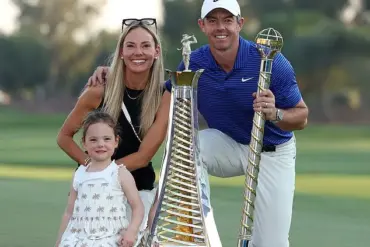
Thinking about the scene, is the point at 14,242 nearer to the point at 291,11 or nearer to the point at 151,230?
the point at 151,230

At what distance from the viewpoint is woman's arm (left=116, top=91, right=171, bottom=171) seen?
4.73m

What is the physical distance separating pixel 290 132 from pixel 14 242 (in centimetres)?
202

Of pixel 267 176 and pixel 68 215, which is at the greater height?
pixel 267 176

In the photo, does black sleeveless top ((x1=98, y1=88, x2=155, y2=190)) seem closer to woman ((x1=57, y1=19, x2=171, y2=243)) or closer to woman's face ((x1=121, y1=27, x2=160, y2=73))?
woman ((x1=57, y1=19, x2=171, y2=243))

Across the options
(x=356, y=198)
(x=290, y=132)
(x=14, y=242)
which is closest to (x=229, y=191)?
(x=356, y=198)

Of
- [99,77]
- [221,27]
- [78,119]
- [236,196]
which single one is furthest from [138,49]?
[236,196]

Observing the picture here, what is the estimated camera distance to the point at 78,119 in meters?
4.98

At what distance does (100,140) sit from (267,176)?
53.4 inches

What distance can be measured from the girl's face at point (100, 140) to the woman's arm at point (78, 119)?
24.3 inches

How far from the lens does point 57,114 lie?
36219 mm

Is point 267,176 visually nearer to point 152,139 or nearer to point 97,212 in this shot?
point 152,139

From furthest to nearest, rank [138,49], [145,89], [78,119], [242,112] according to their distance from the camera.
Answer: [242,112], [78,119], [145,89], [138,49]

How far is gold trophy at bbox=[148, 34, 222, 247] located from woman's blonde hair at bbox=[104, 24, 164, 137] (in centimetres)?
91

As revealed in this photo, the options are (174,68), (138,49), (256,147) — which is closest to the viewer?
(256,147)
